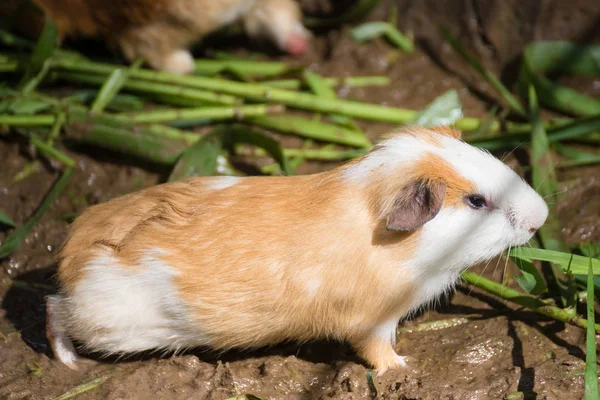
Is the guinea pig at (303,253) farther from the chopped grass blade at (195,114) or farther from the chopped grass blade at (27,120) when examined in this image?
the chopped grass blade at (27,120)

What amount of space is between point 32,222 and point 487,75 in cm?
274

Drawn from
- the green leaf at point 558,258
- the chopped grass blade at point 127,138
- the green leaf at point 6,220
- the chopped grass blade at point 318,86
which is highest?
the chopped grass blade at point 318,86

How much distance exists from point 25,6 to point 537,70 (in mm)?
3209

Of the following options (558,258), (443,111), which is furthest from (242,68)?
(558,258)

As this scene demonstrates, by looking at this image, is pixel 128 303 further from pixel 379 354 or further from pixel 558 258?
pixel 558 258

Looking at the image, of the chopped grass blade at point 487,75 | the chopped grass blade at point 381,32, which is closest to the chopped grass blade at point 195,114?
the chopped grass blade at point 381,32

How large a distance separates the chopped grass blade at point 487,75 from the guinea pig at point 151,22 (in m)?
1.33

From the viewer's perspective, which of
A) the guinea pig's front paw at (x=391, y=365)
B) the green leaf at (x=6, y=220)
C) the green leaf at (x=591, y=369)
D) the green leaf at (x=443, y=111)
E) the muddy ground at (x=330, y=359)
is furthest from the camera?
the green leaf at (x=443, y=111)

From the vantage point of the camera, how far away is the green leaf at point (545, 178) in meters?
3.68

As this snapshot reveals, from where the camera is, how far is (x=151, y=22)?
16.1 feet

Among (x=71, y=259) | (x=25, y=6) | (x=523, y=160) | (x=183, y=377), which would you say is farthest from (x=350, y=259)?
(x=25, y=6)

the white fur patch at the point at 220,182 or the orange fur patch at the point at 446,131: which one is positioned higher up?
the orange fur patch at the point at 446,131

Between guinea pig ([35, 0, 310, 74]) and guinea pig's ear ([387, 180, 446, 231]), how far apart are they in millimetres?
2441

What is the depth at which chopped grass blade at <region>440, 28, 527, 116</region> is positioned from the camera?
4.56 meters
